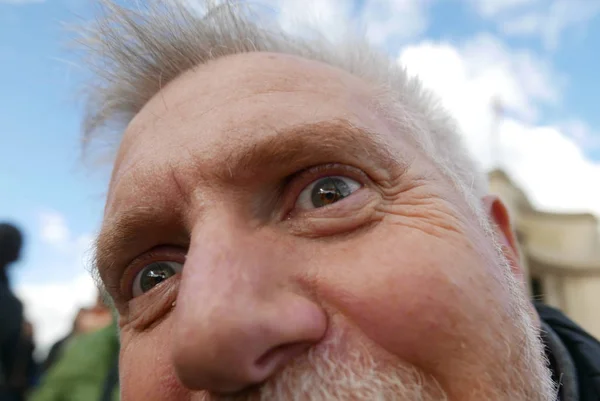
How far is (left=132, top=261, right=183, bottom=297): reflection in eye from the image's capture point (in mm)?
1315

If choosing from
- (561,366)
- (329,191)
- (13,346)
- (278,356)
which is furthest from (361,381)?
(13,346)

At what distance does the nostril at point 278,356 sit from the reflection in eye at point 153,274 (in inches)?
20.3

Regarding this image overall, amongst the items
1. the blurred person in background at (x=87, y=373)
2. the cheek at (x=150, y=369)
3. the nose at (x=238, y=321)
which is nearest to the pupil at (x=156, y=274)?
the cheek at (x=150, y=369)

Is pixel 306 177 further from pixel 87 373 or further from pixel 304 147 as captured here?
pixel 87 373

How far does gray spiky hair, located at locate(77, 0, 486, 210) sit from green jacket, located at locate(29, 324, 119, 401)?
1.18 meters

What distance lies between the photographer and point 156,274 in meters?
1.34

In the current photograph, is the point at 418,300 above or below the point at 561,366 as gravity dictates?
above

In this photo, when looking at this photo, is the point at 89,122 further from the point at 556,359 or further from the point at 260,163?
the point at 556,359

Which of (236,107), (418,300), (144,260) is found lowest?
(418,300)

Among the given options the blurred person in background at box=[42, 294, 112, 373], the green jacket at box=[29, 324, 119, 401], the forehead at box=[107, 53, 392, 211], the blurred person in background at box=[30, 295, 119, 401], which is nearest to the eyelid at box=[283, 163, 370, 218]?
the forehead at box=[107, 53, 392, 211]

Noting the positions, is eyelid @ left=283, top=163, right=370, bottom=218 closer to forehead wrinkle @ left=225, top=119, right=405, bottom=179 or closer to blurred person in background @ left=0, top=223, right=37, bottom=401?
forehead wrinkle @ left=225, top=119, right=405, bottom=179

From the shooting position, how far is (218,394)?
881 millimetres

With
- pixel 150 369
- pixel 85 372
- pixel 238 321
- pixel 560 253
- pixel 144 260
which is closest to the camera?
pixel 238 321

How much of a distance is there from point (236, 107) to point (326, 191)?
302mm
